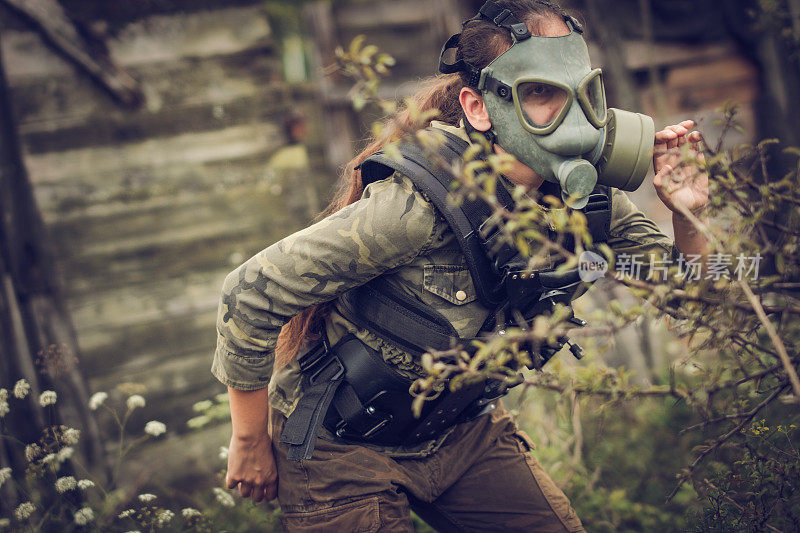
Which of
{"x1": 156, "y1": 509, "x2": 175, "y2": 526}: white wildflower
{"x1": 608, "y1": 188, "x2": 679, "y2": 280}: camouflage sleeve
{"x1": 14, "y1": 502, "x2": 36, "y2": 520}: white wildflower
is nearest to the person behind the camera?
{"x1": 608, "y1": 188, "x2": 679, "y2": 280}: camouflage sleeve

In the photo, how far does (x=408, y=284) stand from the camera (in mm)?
1862

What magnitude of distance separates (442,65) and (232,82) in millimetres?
2372

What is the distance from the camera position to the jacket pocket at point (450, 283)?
6.05ft

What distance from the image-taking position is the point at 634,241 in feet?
7.09

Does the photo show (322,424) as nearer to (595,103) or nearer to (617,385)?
(617,385)

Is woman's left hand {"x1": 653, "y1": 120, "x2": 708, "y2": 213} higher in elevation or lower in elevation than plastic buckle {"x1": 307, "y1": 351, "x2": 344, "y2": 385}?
higher

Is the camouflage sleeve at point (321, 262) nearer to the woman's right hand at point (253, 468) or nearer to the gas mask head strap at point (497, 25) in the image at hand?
the woman's right hand at point (253, 468)

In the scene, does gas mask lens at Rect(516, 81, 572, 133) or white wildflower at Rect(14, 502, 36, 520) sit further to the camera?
white wildflower at Rect(14, 502, 36, 520)

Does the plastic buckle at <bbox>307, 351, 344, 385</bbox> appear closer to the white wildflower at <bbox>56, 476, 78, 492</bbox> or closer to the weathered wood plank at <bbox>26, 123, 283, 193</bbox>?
the white wildflower at <bbox>56, 476, 78, 492</bbox>

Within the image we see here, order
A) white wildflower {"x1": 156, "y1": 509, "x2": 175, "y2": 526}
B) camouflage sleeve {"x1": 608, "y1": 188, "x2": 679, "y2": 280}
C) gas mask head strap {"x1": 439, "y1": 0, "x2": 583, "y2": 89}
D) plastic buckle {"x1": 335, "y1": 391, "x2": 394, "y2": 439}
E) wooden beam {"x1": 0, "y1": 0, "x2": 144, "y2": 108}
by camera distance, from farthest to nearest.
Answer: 1. wooden beam {"x1": 0, "y1": 0, "x2": 144, "y2": 108}
2. white wildflower {"x1": 156, "y1": 509, "x2": 175, "y2": 526}
3. camouflage sleeve {"x1": 608, "y1": 188, "x2": 679, "y2": 280}
4. plastic buckle {"x1": 335, "y1": 391, "x2": 394, "y2": 439}
5. gas mask head strap {"x1": 439, "y1": 0, "x2": 583, "y2": 89}

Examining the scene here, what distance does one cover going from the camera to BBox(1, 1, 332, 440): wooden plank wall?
3586mm

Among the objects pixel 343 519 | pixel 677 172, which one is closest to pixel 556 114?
pixel 677 172

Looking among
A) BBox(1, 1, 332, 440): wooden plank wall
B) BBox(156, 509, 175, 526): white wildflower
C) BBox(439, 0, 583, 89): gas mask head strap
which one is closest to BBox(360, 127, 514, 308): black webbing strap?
BBox(439, 0, 583, 89): gas mask head strap

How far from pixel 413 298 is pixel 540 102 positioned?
→ 703 mm
